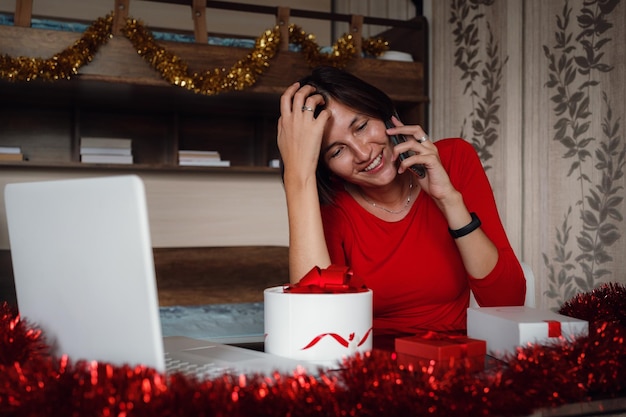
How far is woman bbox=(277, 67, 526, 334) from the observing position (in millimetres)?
1352

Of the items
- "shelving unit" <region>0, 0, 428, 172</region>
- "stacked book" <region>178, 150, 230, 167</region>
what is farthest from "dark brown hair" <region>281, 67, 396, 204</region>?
"stacked book" <region>178, 150, 230, 167</region>

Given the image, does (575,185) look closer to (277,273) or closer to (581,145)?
(581,145)

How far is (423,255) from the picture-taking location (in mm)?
1521

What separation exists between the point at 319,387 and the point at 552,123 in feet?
7.93

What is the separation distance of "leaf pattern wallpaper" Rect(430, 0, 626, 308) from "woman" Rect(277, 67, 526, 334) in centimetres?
121

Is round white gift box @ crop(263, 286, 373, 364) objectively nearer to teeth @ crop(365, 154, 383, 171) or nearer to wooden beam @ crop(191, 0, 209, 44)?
teeth @ crop(365, 154, 383, 171)

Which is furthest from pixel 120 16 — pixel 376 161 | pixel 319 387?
pixel 319 387

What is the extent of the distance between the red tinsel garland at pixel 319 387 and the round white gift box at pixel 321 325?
0.13 metres

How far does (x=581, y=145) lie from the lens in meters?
2.62

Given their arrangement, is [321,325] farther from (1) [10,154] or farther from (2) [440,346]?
(1) [10,154]

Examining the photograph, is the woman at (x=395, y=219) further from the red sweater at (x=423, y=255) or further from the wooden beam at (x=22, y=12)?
the wooden beam at (x=22, y=12)

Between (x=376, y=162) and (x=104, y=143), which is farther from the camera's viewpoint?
(x=104, y=143)

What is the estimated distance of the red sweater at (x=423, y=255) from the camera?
146 cm

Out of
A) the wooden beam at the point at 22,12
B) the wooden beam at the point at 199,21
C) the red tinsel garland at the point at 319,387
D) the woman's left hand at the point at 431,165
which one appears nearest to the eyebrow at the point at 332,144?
the woman's left hand at the point at 431,165
